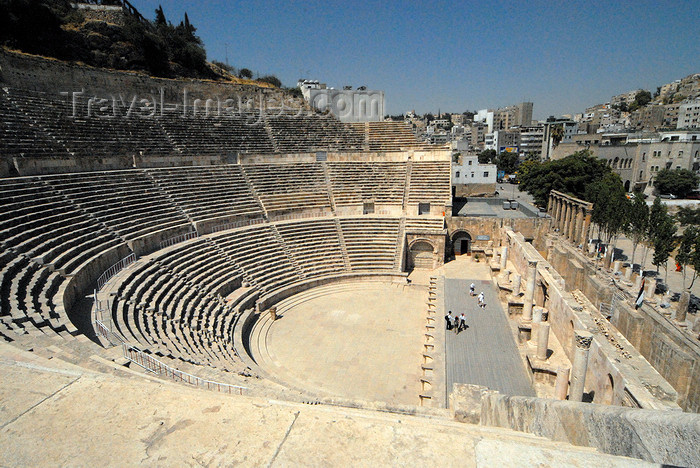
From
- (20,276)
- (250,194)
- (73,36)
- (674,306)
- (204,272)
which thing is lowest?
(674,306)

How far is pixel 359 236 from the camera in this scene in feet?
74.3

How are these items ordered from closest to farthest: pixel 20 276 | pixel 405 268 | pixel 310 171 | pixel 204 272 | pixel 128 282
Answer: pixel 20 276, pixel 128 282, pixel 204 272, pixel 405 268, pixel 310 171

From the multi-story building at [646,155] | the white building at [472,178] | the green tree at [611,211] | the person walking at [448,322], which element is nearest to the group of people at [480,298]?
the person walking at [448,322]

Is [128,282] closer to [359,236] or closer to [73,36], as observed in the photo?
[359,236]

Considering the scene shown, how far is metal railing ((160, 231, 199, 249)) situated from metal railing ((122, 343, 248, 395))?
380 inches

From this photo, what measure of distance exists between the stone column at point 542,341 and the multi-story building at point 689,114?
97.3m

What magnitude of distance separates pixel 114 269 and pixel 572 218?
28.0 m

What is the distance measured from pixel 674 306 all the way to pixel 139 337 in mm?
22668

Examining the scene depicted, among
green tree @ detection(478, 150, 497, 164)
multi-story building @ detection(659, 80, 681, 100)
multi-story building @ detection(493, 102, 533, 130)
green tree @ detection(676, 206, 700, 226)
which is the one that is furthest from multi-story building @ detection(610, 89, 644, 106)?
green tree @ detection(676, 206, 700, 226)

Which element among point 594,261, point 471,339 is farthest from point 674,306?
point 471,339

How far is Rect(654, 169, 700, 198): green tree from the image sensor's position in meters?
46.1

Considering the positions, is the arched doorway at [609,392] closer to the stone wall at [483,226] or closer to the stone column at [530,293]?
the stone column at [530,293]

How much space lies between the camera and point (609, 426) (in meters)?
4.32

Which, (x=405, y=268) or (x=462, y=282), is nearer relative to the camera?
(x=462, y=282)
